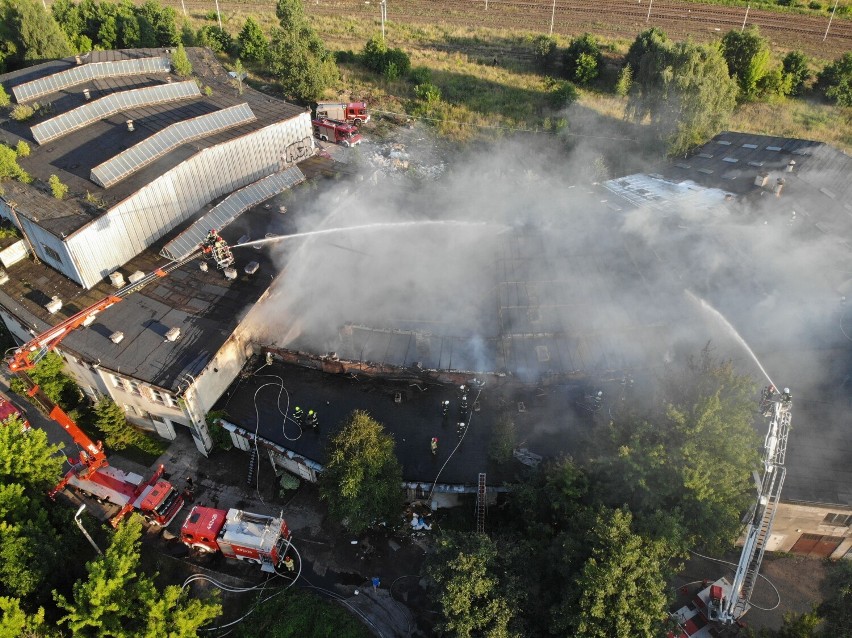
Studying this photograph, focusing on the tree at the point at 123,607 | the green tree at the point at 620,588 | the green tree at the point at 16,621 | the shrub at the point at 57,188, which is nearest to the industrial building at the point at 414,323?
the shrub at the point at 57,188

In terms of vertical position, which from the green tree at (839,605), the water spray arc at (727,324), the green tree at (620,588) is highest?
the water spray arc at (727,324)

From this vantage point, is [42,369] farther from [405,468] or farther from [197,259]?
[405,468]

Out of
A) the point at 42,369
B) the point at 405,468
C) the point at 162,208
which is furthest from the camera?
the point at 162,208

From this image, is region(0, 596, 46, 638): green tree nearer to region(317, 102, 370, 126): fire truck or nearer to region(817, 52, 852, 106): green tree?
region(317, 102, 370, 126): fire truck

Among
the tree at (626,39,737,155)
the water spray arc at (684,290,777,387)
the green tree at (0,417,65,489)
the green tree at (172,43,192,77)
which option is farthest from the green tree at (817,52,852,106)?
the green tree at (0,417,65,489)

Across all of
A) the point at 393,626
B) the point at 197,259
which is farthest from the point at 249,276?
the point at 393,626

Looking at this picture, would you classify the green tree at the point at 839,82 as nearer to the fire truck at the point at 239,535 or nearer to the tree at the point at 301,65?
the tree at the point at 301,65

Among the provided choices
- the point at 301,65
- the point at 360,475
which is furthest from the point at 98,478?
the point at 301,65
